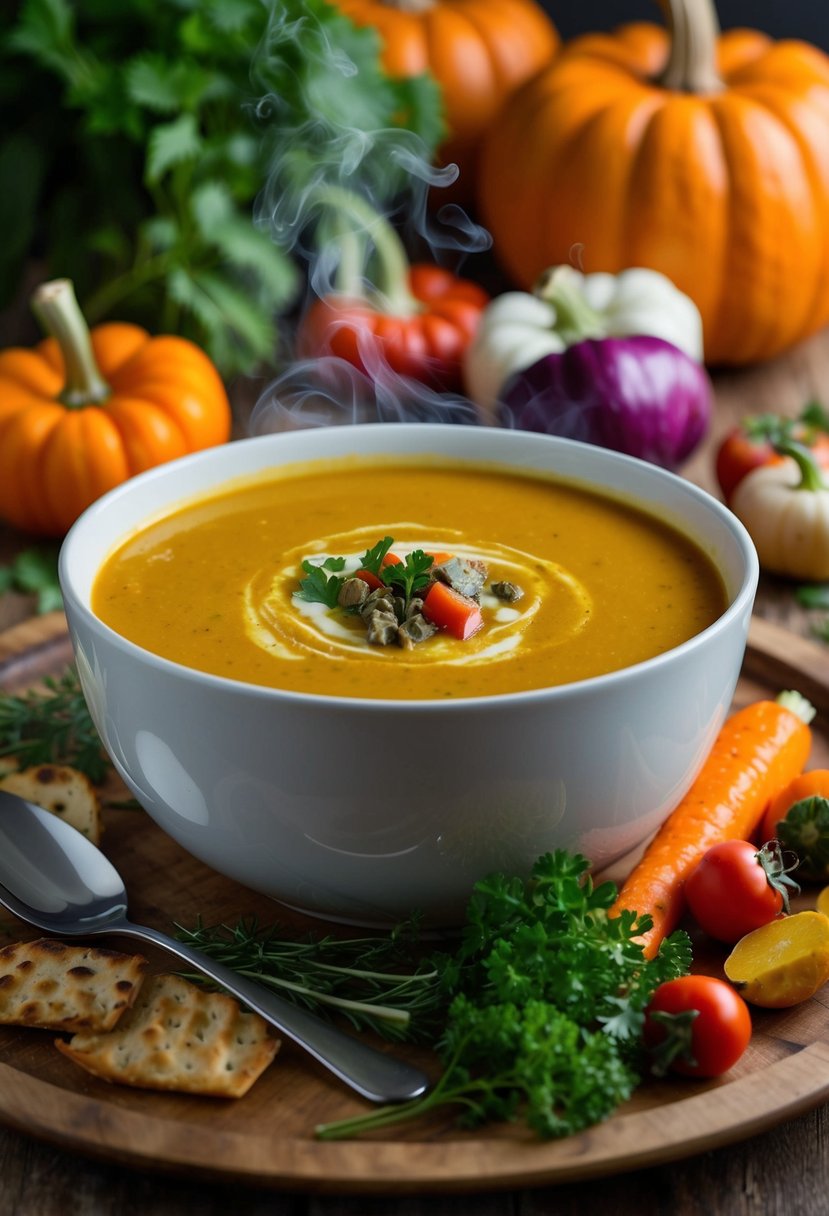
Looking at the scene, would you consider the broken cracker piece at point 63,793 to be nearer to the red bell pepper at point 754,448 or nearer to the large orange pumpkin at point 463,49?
the red bell pepper at point 754,448

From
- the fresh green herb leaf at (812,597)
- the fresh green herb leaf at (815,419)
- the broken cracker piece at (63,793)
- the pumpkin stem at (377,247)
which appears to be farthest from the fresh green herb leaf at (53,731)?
the fresh green herb leaf at (815,419)

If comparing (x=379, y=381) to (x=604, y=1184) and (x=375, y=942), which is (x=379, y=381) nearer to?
(x=375, y=942)

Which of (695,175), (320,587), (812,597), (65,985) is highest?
(320,587)

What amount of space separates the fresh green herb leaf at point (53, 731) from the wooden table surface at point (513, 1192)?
2.77 ft

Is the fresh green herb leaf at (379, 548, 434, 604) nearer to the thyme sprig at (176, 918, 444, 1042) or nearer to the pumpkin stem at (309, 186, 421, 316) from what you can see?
the thyme sprig at (176, 918, 444, 1042)

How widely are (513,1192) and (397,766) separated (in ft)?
1.74

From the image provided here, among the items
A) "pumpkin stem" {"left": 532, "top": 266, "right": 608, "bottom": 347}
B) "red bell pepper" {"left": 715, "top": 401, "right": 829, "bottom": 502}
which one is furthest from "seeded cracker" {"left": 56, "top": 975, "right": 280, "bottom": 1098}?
"pumpkin stem" {"left": 532, "top": 266, "right": 608, "bottom": 347}

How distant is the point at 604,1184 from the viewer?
1766 millimetres

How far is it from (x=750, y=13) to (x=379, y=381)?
2.28 meters

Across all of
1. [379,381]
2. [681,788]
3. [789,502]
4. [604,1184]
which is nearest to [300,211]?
[379,381]

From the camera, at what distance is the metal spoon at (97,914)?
1.80 meters

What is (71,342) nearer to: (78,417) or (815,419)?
(78,417)

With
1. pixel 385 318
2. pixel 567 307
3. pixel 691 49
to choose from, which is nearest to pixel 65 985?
pixel 567 307

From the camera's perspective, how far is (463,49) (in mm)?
5172
